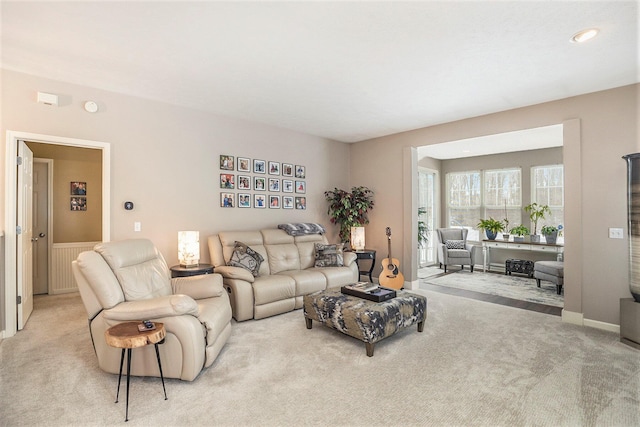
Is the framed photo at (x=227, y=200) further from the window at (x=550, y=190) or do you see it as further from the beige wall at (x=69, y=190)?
the window at (x=550, y=190)

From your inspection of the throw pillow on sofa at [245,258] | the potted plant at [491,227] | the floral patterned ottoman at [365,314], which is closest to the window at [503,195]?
the potted plant at [491,227]

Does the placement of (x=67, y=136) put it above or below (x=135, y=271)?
above

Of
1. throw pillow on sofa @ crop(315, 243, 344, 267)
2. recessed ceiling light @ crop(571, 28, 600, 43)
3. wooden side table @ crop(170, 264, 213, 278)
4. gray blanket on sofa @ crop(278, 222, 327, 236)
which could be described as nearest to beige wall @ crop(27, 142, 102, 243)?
wooden side table @ crop(170, 264, 213, 278)

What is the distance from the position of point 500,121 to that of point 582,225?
5.35 feet

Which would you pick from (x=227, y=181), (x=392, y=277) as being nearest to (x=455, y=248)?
(x=392, y=277)

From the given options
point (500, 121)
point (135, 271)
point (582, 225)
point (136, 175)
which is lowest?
point (135, 271)

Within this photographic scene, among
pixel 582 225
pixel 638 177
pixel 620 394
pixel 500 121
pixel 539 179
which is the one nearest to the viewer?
pixel 620 394

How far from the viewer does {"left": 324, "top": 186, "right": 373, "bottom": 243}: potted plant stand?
19.0 ft

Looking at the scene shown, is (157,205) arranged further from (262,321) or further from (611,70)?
(611,70)

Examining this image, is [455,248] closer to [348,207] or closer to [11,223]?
[348,207]

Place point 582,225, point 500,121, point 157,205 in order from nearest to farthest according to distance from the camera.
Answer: point 582,225 → point 157,205 → point 500,121

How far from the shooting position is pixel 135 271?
284 centimetres

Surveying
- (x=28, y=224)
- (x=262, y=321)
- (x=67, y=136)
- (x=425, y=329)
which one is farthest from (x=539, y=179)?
(x=28, y=224)

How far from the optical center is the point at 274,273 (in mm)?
4484
